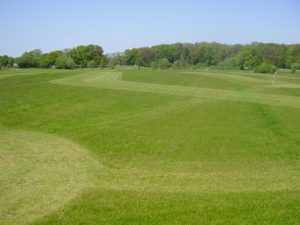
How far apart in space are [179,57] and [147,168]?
178 m

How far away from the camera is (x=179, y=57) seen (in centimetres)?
19038

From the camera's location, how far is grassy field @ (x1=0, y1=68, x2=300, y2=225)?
11219 millimetres

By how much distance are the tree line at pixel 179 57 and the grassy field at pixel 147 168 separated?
98.7 metres

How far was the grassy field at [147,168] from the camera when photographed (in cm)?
1122

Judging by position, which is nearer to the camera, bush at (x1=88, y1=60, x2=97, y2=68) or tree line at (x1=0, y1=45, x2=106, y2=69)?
tree line at (x1=0, y1=45, x2=106, y2=69)

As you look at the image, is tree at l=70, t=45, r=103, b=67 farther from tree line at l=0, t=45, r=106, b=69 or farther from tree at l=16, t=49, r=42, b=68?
tree at l=16, t=49, r=42, b=68

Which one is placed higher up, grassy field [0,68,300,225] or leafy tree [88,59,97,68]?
grassy field [0,68,300,225]

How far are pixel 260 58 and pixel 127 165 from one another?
14142 cm

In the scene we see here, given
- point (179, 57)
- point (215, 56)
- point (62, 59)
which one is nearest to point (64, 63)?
point (62, 59)

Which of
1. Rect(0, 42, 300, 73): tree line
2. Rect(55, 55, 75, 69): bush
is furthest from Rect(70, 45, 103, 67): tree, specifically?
Rect(55, 55, 75, 69): bush

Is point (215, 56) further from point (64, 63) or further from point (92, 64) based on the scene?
point (64, 63)

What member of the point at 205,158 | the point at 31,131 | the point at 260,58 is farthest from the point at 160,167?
the point at 260,58

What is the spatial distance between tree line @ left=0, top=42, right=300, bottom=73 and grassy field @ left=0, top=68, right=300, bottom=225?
324 ft

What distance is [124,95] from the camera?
43469 mm
